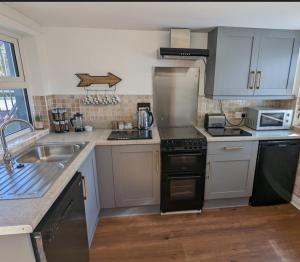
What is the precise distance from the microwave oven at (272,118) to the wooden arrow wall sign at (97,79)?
1.81 m

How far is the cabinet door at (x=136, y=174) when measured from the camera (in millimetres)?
2045

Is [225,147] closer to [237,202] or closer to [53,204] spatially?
[237,202]

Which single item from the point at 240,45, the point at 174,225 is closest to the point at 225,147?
the point at 174,225

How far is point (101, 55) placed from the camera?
231cm

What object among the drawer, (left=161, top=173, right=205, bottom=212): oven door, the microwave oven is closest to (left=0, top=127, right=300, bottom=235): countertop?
(left=161, top=173, right=205, bottom=212): oven door

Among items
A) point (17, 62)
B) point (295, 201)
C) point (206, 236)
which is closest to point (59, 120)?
point (17, 62)

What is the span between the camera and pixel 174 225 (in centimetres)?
210

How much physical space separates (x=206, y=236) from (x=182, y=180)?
60cm

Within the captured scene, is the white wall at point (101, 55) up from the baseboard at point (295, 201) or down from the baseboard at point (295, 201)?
up

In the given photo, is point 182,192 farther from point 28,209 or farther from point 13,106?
point 13,106

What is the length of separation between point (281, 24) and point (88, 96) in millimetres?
2309

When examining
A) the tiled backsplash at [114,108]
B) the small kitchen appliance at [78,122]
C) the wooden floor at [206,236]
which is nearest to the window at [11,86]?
the tiled backsplash at [114,108]

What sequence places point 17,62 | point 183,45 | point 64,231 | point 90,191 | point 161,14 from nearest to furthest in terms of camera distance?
point 64,231 < point 161,14 < point 90,191 < point 17,62 < point 183,45

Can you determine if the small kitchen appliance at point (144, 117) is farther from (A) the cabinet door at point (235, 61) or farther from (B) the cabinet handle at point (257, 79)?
(B) the cabinet handle at point (257, 79)
